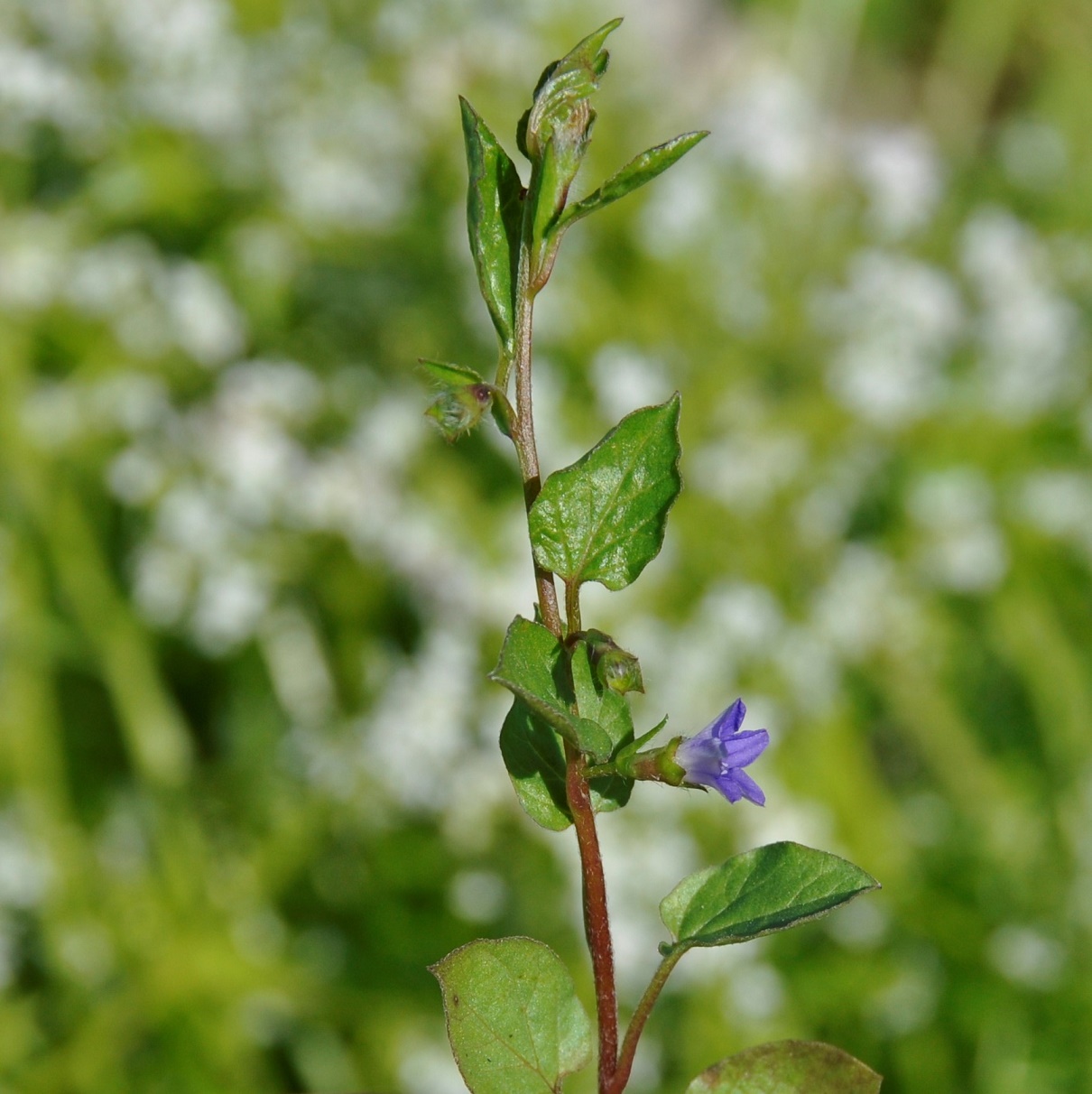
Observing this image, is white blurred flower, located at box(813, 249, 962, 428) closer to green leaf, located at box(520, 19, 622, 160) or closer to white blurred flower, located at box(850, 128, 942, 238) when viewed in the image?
white blurred flower, located at box(850, 128, 942, 238)

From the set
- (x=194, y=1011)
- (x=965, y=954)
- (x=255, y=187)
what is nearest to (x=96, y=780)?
(x=194, y=1011)

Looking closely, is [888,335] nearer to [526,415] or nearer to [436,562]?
[436,562]

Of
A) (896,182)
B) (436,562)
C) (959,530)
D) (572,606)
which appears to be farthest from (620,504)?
(896,182)

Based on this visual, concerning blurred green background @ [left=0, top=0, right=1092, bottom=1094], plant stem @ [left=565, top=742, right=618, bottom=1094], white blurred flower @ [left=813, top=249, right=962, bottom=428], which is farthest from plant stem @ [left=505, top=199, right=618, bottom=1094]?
white blurred flower @ [left=813, top=249, right=962, bottom=428]

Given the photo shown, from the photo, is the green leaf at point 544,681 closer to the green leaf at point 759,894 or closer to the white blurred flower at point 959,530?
the green leaf at point 759,894

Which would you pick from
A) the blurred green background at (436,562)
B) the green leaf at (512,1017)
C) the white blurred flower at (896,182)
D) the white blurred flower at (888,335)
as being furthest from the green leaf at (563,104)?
the white blurred flower at (896,182)

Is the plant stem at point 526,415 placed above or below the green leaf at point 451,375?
below

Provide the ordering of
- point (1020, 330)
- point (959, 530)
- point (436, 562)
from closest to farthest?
1. point (436, 562)
2. point (959, 530)
3. point (1020, 330)
